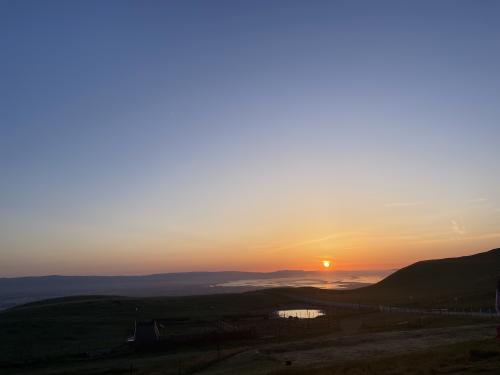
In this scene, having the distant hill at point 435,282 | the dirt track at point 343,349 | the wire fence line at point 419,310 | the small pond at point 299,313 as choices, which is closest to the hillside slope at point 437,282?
the distant hill at point 435,282

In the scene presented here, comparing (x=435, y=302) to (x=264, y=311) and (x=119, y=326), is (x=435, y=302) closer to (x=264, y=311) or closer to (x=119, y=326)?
(x=264, y=311)

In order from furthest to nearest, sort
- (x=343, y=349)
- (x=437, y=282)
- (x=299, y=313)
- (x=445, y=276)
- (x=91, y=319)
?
(x=445, y=276)
(x=437, y=282)
(x=299, y=313)
(x=91, y=319)
(x=343, y=349)

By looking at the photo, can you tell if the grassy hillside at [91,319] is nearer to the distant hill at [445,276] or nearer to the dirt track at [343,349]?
the dirt track at [343,349]

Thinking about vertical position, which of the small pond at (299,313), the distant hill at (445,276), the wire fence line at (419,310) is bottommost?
the small pond at (299,313)

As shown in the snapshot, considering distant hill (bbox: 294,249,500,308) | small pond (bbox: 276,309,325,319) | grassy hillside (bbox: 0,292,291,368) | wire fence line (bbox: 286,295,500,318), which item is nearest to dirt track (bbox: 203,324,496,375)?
wire fence line (bbox: 286,295,500,318)

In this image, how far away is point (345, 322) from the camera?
57156mm

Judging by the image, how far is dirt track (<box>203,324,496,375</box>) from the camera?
29234 millimetres

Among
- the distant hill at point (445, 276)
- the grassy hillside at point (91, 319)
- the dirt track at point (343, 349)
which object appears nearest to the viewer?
the dirt track at point (343, 349)

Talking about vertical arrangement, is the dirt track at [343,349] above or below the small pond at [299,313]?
above

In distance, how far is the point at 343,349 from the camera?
1308 inches

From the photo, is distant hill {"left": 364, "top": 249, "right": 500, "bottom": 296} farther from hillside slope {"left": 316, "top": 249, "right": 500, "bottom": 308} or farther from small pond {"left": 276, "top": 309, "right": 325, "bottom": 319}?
small pond {"left": 276, "top": 309, "right": 325, "bottom": 319}

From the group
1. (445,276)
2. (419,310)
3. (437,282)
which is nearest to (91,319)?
(419,310)

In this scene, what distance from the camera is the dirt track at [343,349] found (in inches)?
1151

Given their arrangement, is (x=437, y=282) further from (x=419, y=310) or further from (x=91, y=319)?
(x=91, y=319)
